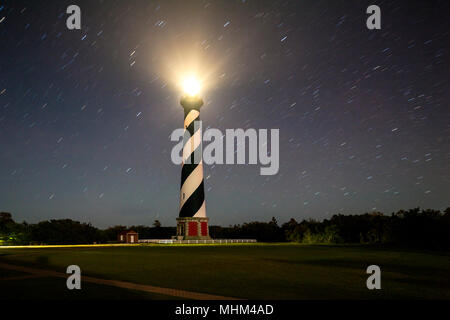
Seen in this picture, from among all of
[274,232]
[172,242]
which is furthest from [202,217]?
[274,232]

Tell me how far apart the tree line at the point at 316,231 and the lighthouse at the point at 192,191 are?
12405 millimetres

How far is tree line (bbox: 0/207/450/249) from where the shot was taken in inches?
1259

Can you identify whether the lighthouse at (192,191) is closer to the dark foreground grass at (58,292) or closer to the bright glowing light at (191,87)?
the bright glowing light at (191,87)

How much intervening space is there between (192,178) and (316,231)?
16729mm

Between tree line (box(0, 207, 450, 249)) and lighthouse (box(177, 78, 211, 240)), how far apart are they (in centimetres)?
1240

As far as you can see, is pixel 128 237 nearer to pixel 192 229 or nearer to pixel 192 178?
pixel 192 229

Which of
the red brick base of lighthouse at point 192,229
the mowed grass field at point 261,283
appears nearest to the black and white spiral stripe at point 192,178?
the red brick base of lighthouse at point 192,229

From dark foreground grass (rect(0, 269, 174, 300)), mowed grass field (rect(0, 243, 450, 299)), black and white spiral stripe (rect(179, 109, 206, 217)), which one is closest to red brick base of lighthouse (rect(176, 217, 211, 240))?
black and white spiral stripe (rect(179, 109, 206, 217))

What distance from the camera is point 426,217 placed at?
3291cm

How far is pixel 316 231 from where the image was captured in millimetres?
46344

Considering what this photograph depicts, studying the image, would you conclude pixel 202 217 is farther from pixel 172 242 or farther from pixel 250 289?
pixel 250 289

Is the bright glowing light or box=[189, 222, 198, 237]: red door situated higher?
the bright glowing light

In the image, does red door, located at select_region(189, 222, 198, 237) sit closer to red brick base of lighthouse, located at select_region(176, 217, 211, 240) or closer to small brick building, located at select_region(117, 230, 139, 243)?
red brick base of lighthouse, located at select_region(176, 217, 211, 240)
